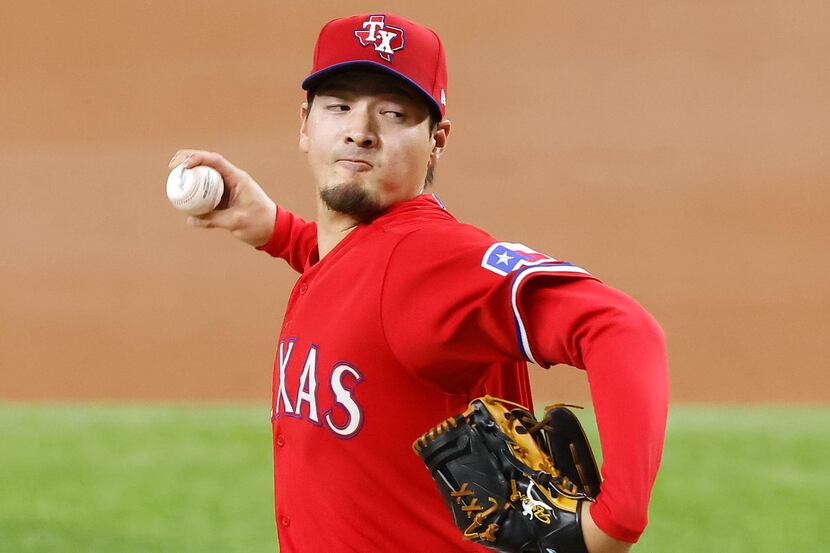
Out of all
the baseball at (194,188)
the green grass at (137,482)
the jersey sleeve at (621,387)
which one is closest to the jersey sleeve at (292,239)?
the baseball at (194,188)

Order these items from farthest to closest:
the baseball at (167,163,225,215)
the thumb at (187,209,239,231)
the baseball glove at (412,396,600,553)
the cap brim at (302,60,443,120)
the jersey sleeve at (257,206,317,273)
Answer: the jersey sleeve at (257,206,317,273), the thumb at (187,209,239,231), the baseball at (167,163,225,215), the cap brim at (302,60,443,120), the baseball glove at (412,396,600,553)

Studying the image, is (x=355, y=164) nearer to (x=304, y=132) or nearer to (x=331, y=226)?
(x=331, y=226)

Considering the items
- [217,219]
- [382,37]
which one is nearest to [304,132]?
[382,37]

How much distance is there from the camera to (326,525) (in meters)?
2.06

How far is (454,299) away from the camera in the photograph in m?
1.80

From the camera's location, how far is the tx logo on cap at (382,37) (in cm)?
216

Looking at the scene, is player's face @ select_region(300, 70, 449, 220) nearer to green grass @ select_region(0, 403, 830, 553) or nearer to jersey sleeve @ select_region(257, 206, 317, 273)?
jersey sleeve @ select_region(257, 206, 317, 273)

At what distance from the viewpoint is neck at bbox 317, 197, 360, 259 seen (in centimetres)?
229

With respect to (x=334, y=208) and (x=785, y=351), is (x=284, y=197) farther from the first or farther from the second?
(x=334, y=208)

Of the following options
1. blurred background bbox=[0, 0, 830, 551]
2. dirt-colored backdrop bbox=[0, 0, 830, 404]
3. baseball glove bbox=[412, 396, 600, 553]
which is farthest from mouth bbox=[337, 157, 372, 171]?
dirt-colored backdrop bbox=[0, 0, 830, 404]

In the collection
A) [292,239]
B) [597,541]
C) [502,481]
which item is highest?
[292,239]

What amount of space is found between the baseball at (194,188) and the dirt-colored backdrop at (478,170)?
5.94m

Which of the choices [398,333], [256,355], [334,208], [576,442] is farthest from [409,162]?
[256,355]

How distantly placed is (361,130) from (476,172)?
8.51 meters
